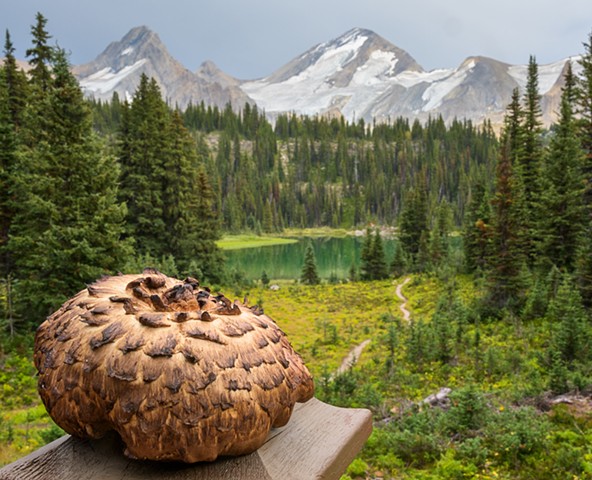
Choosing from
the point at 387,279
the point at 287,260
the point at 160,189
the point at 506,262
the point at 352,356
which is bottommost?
the point at 287,260

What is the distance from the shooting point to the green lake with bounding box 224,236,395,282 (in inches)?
1943

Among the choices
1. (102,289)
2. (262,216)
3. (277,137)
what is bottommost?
(262,216)

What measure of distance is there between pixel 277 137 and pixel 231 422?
527ft

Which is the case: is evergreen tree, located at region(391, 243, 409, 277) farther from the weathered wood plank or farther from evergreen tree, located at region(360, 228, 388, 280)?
the weathered wood plank

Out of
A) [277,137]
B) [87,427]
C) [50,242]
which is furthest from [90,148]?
[277,137]

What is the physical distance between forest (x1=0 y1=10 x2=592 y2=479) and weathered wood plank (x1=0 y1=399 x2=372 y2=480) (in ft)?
16.1

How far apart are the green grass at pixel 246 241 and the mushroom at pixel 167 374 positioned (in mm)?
76884

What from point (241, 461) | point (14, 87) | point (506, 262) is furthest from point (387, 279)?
point (241, 461)

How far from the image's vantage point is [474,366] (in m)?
12.0

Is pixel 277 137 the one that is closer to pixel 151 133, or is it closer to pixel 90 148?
pixel 151 133

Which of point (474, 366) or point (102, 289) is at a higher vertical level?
point (102, 289)

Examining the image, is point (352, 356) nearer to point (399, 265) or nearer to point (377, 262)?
point (377, 262)

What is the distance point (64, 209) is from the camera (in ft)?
42.4

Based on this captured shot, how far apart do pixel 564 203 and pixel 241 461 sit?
23.7 m
